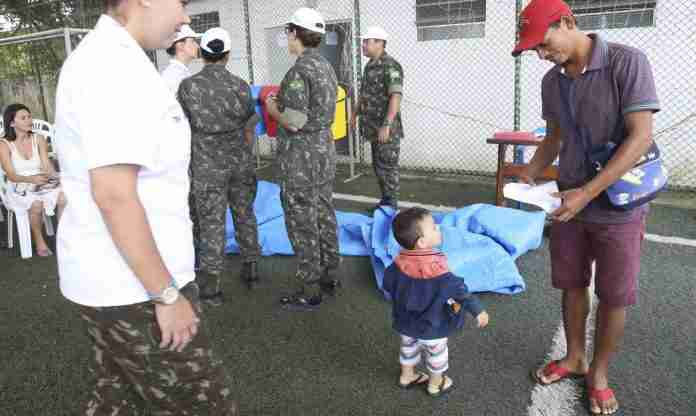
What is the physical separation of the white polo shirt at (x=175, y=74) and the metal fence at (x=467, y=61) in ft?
12.8

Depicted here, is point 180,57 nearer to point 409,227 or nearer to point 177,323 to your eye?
point 409,227

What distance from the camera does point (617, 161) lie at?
6.96ft

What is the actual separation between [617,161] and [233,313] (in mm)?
2682

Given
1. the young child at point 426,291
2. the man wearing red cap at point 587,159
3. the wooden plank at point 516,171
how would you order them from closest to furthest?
the man wearing red cap at point 587,159 → the young child at point 426,291 → the wooden plank at point 516,171

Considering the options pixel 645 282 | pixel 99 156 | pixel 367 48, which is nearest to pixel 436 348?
pixel 99 156

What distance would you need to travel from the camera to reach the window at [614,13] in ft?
20.5

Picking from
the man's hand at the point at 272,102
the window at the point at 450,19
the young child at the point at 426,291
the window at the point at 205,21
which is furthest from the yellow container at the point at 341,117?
the young child at the point at 426,291

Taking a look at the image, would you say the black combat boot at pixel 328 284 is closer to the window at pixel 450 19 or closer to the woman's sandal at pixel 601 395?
the woman's sandal at pixel 601 395

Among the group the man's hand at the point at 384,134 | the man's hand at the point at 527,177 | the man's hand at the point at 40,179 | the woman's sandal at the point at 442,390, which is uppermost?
the man's hand at the point at 384,134

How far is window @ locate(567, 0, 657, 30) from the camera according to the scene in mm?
6234

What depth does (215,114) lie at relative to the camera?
12.0 feet

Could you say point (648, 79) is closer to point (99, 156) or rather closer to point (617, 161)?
point (617, 161)

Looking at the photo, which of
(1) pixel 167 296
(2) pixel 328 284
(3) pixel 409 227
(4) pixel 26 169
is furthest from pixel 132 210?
(4) pixel 26 169

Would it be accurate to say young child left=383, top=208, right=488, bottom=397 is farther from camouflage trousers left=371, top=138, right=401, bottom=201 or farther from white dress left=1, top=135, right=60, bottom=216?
white dress left=1, top=135, right=60, bottom=216
